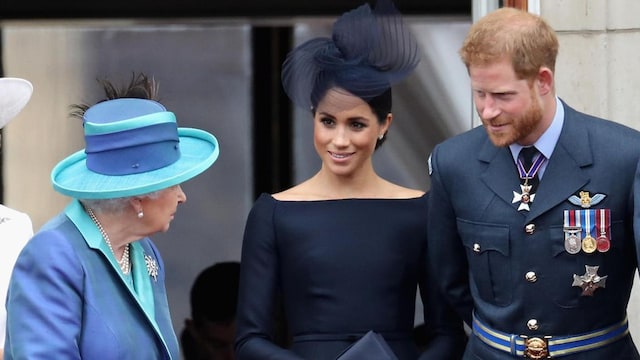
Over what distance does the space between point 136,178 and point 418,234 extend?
3.38 ft

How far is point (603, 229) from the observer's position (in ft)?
11.0

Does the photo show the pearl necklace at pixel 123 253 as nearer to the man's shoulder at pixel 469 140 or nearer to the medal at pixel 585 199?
the man's shoulder at pixel 469 140

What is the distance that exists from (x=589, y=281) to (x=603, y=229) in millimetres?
133

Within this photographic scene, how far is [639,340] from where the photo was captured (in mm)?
4512

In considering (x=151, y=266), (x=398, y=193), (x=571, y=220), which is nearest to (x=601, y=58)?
(x=398, y=193)

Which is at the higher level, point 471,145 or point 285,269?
point 471,145

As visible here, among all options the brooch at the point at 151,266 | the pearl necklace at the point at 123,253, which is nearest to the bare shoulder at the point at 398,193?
the brooch at the point at 151,266

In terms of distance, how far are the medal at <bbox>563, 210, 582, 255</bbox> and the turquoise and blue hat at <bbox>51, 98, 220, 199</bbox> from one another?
89cm

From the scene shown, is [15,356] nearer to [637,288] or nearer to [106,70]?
[637,288]

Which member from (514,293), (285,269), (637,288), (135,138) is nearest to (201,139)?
(135,138)

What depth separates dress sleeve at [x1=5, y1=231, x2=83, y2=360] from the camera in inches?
120

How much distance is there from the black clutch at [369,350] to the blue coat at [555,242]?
0.27m

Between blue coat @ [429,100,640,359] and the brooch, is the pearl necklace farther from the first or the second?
blue coat @ [429,100,640,359]

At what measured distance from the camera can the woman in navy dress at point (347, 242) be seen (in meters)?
3.91
